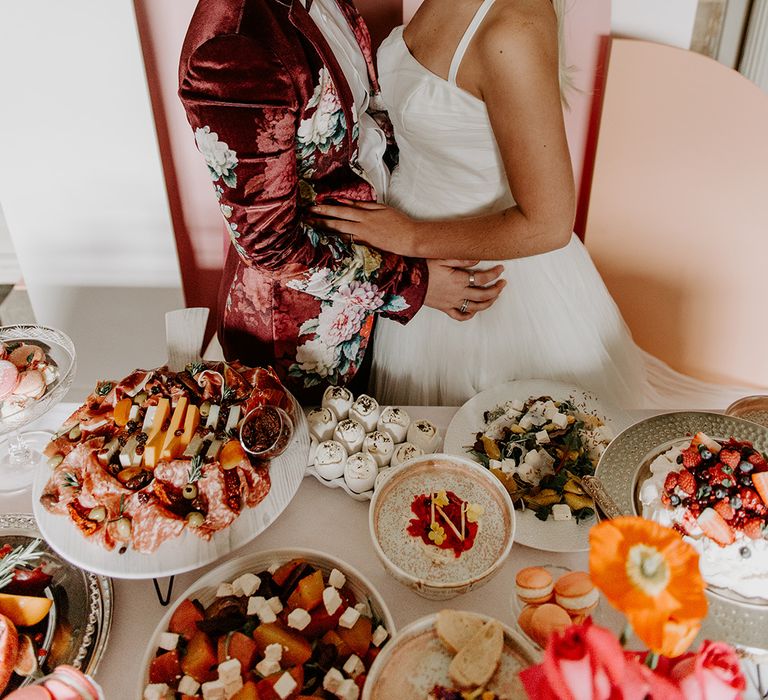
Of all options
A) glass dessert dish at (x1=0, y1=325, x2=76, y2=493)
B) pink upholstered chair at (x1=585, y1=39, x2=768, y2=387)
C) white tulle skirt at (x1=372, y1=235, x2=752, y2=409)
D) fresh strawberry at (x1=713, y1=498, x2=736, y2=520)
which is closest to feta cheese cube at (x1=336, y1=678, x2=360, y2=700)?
fresh strawberry at (x1=713, y1=498, x2=736, y2=520)

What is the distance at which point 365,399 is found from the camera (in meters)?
1.10

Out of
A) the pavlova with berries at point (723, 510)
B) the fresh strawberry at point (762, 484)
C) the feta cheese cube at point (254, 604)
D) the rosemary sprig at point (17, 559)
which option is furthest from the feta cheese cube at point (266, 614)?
the fresh strawberry at point (762, 484)

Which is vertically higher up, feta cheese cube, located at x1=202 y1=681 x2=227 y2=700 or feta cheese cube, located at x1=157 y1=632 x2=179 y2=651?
feta cheese cube, located at x1=157 y1=632 x2=179 y2=651

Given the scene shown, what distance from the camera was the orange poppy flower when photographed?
437mm

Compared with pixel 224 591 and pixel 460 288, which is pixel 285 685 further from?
pixel 460 288

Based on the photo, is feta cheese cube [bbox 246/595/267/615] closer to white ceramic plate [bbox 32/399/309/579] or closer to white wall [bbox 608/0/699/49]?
white ceramic plate [bbox 32/399/309/579]

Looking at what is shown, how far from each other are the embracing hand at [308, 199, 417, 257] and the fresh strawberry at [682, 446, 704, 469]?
23.9 inches

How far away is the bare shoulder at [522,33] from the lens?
923 millimetres

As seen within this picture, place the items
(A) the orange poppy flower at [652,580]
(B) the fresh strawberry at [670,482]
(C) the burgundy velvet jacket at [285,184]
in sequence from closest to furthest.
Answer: (A) the orange poppy flower at [652,580], (B) the fresh strawberry at [670,482], (C) the burgundy velvet jacket at [285,184]

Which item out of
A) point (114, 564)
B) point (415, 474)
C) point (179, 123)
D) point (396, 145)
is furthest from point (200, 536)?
point (179, 123)

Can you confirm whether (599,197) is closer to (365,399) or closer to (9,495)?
(365,399)

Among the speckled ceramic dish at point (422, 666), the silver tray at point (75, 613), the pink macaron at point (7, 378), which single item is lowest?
the silver tray at point (75, 613)

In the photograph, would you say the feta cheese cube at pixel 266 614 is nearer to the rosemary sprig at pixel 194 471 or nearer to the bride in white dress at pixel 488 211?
the rosemary sprig at pixel 194 471

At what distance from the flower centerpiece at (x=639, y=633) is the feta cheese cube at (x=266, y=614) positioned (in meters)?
0.38
